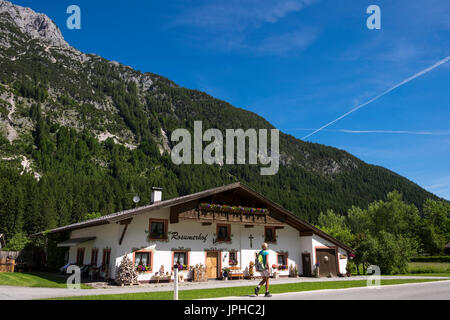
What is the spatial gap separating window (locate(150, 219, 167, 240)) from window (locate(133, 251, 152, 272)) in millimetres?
1093

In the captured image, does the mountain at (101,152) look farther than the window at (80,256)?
Yes

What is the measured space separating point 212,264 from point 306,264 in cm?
833

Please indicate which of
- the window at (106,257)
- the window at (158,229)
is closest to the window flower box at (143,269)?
the window at (158,229)

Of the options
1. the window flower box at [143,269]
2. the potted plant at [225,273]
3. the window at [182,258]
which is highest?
the window at [182,258]

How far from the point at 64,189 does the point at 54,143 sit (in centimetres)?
4718

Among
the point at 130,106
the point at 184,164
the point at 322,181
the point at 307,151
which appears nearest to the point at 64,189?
the point at 184,164

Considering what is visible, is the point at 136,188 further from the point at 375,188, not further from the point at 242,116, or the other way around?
the point at 375,188

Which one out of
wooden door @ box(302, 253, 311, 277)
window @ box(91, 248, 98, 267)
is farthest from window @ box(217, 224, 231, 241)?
window @ box(91, 248, 98, 267)

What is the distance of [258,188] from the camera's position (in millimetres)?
139125

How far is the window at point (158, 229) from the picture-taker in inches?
880

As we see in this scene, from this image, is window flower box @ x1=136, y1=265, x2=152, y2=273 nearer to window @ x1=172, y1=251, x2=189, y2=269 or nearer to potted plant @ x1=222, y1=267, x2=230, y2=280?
window @ x1=172, y1=251, x2=189, y2=269

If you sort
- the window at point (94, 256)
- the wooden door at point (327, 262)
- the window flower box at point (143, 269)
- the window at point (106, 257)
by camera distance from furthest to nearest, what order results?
the wooden door at point (327, 262), the window at point (94, 256), the window at point (106, 257), the window flower box at point (143, 269)

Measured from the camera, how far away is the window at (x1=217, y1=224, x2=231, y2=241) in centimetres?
2517

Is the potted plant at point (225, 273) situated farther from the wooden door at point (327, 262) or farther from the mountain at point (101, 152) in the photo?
the mountain at point (101, 152)
